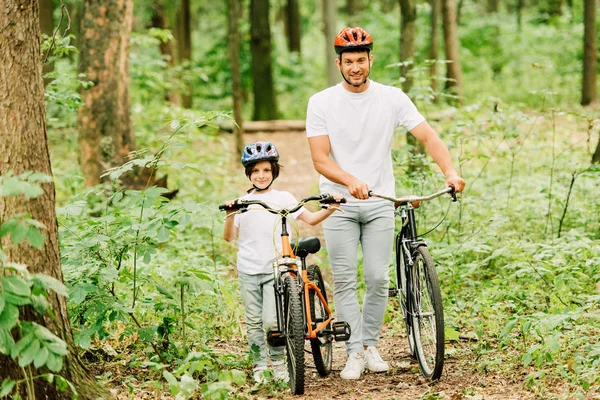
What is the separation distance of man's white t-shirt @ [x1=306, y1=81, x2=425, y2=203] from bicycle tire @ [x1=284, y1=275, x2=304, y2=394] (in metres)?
0.88

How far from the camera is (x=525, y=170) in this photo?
39.5 ft

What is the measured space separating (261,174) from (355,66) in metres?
1.02

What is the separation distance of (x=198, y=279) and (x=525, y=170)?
8.19 metres

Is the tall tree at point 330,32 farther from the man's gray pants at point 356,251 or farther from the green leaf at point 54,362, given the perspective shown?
the green leaf at point 54,362

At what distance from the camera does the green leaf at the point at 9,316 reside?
10.9 ft

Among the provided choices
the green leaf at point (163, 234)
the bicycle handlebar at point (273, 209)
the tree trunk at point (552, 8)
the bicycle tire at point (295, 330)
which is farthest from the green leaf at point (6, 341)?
the tree trunk at point (552, 8)

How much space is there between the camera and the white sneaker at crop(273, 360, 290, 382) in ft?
17.5

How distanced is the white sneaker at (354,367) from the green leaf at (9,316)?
2.74 m

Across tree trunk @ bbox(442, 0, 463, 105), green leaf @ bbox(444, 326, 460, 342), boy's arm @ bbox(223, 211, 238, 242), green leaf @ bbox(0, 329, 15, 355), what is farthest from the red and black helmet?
tree trunk @ bbox(442, 0, 463, 105)

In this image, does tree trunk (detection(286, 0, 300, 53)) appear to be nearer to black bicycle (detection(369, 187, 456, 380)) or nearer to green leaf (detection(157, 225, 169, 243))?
black bicycle (detection(369, 187, 456, 380))

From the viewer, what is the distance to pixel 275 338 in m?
5.14

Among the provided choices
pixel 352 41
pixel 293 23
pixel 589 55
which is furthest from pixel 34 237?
pixel 293 23

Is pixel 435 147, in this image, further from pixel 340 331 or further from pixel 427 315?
pixel 340 331

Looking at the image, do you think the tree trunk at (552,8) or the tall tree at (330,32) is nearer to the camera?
the tall tree at (330,32)
